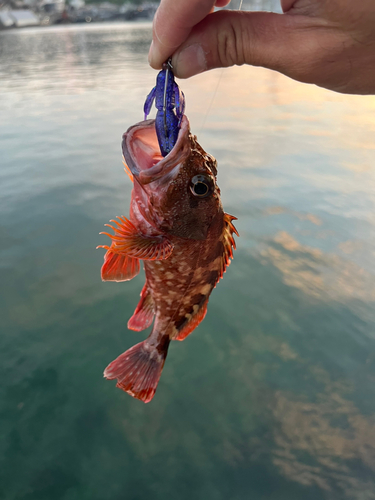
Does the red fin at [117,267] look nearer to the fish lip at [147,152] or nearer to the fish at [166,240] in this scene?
the fish at [166,240]

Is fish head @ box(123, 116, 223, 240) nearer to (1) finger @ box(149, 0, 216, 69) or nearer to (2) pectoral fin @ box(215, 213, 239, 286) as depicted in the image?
(2) pectoral fin @ box(215, 213, 239, 286)

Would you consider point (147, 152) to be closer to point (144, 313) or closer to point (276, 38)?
point (276, 38)

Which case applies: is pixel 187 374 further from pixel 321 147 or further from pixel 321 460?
pixel 321 147

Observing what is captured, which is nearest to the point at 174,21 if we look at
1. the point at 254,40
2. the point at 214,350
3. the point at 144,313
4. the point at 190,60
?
the point at 190,60

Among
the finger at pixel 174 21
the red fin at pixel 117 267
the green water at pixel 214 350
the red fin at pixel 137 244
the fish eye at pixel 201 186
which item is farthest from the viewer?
the green water at pixel 214 350

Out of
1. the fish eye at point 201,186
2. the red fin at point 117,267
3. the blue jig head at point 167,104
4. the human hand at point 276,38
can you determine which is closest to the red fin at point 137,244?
the red fin at point 117,267
